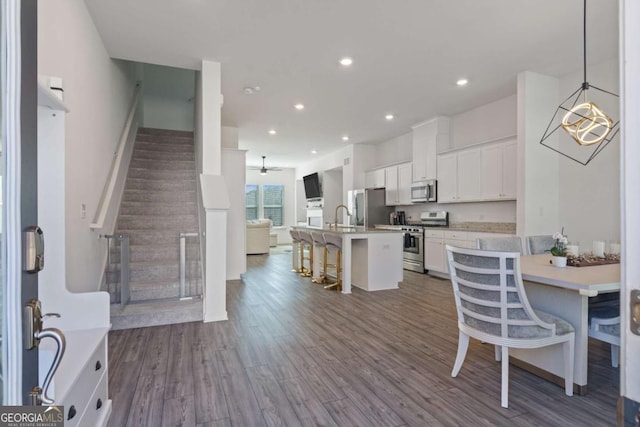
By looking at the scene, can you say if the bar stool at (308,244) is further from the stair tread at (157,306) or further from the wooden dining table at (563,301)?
the wooden dining table at (563,301)

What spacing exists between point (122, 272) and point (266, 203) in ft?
31.1

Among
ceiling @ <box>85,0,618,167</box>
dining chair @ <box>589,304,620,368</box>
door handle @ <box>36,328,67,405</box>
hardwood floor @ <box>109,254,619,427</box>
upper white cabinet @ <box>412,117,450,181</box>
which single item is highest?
ceiling @ <box>85,0,618,167</box>

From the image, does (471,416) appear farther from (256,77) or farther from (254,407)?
(256,77)

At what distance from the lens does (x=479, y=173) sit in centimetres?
530

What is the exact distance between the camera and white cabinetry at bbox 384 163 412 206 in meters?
7.00

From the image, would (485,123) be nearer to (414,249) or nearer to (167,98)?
(414,249)

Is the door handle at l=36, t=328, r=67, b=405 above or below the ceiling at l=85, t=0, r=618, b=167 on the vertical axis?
below

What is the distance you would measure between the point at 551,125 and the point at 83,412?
549 cm

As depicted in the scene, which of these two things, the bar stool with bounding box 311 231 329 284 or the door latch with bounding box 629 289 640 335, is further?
the bar stool with bounding box 311 231 329 284

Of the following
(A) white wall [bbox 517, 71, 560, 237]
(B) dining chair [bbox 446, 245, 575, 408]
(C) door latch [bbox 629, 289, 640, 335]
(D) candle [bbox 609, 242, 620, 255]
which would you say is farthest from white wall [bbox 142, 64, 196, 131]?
(C) door latch [bbox 629, 289, 640, 335]

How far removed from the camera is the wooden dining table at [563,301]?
1975mm

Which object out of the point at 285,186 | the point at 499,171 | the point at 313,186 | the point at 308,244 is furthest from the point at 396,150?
the point at 285,186

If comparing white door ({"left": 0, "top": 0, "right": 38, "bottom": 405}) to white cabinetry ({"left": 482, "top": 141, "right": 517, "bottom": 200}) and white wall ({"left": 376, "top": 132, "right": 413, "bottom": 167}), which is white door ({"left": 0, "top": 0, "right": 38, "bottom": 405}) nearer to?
white cabinetry ({"left": 482, "top": 141, "right": 517, "bottom": 200})

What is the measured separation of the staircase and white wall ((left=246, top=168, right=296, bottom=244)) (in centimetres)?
630
